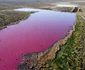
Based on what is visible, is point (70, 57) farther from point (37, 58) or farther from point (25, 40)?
point (25, 40)

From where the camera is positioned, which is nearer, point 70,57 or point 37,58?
point 37,58

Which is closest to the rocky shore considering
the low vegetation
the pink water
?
the low vegetation

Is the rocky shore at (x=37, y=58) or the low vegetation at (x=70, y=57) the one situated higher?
the rocky shore at (x=37, y=58)

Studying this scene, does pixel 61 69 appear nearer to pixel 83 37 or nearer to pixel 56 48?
pixel 56 48

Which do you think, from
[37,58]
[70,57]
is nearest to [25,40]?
[37,58]

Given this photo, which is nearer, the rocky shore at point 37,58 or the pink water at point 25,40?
the rocky shore at point 37,58

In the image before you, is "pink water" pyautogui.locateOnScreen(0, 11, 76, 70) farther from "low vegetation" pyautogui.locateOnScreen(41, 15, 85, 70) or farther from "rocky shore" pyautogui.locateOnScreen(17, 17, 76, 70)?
"low vegetation" pyautogui.locateOnScreen(41, 15, 85, 70)

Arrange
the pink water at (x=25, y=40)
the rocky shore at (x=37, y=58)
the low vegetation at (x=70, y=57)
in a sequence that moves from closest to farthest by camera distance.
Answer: the rocky shore at (x=37, y=58), the low vegetation at (x=70, y=57), the pink water at (x=25, y=40)

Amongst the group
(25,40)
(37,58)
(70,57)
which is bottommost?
(70,57)

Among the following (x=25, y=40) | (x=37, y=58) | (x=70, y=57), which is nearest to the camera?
(x=37, y=58)

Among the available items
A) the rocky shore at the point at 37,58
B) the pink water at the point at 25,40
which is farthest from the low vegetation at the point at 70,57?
the pink water at the point at 25,40

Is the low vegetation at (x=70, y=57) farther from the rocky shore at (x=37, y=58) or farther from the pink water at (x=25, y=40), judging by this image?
the pink water at (x=25, y=40)
